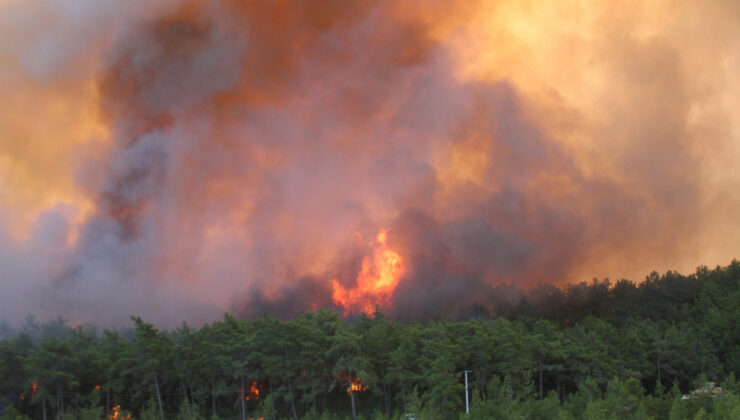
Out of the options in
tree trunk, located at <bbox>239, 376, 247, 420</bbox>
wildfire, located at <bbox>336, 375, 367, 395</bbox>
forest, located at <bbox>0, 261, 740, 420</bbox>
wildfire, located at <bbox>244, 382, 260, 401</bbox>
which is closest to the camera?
forest, located at <bbox>0, 261, 740, 420</bbox>

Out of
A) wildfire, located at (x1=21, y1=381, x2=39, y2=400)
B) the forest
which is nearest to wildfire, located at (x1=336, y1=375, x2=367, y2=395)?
the forest

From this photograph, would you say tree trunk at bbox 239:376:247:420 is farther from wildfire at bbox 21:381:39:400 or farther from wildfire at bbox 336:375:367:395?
wildfire at bbox 21:381:39:400

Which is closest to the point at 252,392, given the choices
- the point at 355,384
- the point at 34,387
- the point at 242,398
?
the point at 242,398

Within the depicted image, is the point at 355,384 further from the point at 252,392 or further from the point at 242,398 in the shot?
the point at 252,392

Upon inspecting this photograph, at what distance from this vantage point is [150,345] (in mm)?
71562

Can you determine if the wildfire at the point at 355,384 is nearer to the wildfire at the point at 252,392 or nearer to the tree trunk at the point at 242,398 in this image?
the tree trunk at the point at 242,398

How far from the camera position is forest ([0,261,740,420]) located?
65.8m

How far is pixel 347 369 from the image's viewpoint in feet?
243

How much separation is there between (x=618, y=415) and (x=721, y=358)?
168ft

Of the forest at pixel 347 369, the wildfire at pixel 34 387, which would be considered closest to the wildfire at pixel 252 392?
the forest at pixel 347 369

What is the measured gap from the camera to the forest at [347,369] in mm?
65750

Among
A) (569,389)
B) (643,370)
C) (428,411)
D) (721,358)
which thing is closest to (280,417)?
(428,411)

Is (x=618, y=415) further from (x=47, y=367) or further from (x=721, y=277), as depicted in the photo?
(x=721, y=277)

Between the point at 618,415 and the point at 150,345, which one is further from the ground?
the point at 150,345
